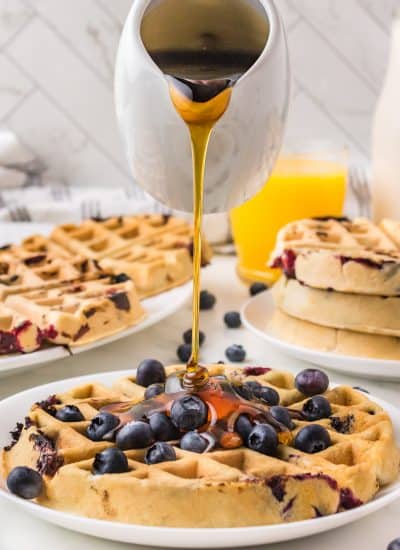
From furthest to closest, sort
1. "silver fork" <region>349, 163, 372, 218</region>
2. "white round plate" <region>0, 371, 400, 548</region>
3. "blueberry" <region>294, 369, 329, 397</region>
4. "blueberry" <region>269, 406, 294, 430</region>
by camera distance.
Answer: "silver fork" <region>349, 163, 372, 218</region>, "blueberry" <region>294, 369, 329, 397</region>, "blueberry" <region>269, 406, 294, 430</region>, "white round plate" <region>0, 371, 400, 548</region>

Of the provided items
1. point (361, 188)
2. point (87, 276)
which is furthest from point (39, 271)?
point (361, 188)

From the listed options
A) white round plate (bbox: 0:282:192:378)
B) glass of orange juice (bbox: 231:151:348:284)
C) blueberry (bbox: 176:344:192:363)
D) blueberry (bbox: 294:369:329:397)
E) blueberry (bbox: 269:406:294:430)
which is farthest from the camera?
glass of orange juice (bbox: 231:151:348:284)

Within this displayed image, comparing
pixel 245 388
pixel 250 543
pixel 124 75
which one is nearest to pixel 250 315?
pixel 245 388

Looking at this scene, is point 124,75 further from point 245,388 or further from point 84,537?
point 84,537

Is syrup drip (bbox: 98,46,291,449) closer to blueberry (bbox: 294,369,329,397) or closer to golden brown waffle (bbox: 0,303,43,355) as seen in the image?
blueberry (bbox: 294,369,329,397)

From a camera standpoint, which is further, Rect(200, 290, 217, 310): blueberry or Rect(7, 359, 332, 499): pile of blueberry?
Rect(200, 290, 217, 310): blueberry

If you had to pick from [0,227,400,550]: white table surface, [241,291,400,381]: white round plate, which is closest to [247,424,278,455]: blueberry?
[0,227,400,550]: white table surface

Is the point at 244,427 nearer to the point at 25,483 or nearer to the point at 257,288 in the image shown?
the point at 25,483

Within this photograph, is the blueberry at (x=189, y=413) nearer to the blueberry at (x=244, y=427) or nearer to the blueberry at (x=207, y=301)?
the blueberry at (x=244, y=427)
